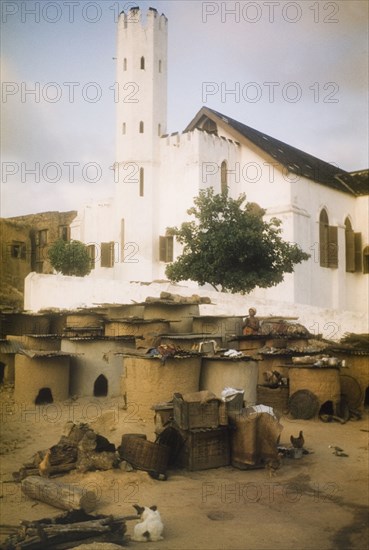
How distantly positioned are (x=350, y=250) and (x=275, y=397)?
20131 mm

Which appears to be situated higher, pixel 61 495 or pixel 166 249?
pixel 166 249

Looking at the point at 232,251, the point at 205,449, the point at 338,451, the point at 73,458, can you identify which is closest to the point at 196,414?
the point at 205,449

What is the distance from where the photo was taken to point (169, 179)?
2861 centimetres

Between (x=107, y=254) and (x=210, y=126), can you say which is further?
(x=210, y=126)

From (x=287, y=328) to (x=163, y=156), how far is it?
52.6ft

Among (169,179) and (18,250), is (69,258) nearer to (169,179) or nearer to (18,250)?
(169,179)

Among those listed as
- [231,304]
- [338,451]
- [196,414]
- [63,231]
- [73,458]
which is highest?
[63,231]

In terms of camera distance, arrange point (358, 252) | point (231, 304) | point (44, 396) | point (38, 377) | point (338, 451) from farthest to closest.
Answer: point (358, 252) < point (231, 304) < point (44, 396) < point (38, 377) < point (338, 451)

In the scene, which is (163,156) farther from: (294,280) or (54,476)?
(54,476)

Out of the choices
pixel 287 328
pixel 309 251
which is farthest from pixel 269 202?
pixel 287 328

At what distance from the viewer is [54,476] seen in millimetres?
7219

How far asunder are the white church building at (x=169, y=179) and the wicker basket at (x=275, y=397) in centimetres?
1480

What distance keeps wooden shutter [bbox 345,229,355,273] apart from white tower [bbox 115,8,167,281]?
9870mm

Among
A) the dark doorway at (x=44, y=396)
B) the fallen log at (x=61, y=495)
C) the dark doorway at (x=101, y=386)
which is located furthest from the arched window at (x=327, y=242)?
the fallen log at (x=61, y=495)
